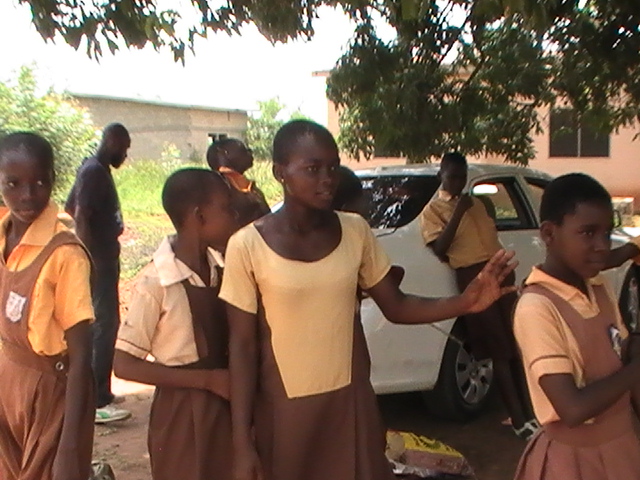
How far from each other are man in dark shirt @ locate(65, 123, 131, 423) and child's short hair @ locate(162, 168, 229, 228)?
2756 mm

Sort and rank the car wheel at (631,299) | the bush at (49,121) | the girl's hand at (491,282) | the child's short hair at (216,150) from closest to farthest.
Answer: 1. the girl's hand at (491,282)
2. the child's short hair at (216,150)
3. the car wheel at (631,299)
4. the bush at (49,121)

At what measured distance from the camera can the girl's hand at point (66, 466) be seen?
7.73ft

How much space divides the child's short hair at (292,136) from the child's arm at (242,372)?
18.9 inches

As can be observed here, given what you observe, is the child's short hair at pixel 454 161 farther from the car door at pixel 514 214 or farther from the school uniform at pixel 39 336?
the school uniform at pixel 39 336

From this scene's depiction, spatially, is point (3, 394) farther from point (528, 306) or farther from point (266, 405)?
point (528, 306)

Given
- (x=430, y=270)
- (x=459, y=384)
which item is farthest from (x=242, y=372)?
(x=459, y=384)

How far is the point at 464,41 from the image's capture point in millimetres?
7469

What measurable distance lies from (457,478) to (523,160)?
17.9ft

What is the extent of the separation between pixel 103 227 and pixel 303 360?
3.47 m

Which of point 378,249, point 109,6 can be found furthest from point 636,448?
point 109,6

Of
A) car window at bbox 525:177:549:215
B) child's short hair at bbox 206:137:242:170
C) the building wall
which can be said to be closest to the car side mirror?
car window at bbox 525:177:549:215

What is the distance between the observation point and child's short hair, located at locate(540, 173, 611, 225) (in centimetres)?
228

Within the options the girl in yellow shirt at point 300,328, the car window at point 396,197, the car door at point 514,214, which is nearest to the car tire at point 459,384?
the car door at point 514,214

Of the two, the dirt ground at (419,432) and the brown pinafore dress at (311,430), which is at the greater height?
the brown pinafore dress at (311,430)
